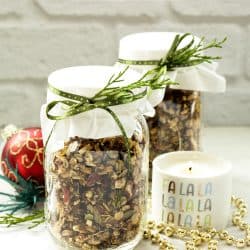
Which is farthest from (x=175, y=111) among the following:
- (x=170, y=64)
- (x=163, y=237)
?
(x=163, y=237)

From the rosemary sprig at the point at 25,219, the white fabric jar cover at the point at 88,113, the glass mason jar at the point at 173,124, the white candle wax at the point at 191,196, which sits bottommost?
the rosemary sprig at the point at 25,219

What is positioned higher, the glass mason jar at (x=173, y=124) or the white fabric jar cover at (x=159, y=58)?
the white fabric jar cover at (x=159, y=58)

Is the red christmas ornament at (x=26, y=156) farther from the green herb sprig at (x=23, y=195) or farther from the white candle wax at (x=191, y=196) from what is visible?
the white candle wax at (x=191, y=196)

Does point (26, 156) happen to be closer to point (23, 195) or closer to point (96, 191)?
point (23, 195)

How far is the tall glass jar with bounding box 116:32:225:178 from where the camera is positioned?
2.85 ft

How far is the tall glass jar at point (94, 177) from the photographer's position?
2.31 feet

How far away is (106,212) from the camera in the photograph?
72cm

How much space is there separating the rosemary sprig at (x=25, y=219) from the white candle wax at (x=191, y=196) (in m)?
0.13

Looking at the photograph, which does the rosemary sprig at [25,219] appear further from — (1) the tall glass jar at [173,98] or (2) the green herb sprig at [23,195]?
(1) the tall glass jar at [173,98]

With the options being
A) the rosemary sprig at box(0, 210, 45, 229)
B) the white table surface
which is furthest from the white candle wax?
the rosemary sprig at box(0, 210, 45, 229)

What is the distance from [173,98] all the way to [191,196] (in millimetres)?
160

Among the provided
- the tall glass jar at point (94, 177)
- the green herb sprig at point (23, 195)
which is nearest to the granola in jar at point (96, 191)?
the tall glass jar at point (94, 177)

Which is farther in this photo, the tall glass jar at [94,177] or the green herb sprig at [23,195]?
the green herb sprig at [23,195]

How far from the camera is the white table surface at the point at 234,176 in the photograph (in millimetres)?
769
